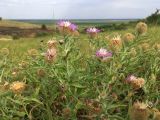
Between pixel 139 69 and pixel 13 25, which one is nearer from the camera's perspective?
pixel 139 69

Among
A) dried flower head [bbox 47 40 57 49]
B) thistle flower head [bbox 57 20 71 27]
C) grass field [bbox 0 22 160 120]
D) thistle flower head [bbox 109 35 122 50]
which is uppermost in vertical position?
thistle flower head [bbox 57 20 71 27]

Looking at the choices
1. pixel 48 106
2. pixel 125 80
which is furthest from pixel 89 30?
pixel 48 106

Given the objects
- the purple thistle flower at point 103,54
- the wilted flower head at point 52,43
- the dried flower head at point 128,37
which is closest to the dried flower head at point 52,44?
the wilted flower head at point 52,43

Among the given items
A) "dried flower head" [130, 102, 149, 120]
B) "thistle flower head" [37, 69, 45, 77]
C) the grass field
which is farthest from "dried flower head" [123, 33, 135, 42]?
"dried flower head" [130, 102, 149, 120]

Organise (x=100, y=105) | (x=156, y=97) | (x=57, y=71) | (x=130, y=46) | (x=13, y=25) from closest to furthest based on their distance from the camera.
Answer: (x=100, y=105)
(x=57, y=71)
(x=156, y=97)
(x=130, y=46)
(x=13, y=25)

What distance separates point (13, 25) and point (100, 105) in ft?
179

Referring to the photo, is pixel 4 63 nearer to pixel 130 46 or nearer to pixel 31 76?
pixel 31 76

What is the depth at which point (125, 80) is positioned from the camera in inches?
115

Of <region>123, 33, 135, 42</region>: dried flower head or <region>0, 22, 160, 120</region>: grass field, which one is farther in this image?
<region>123, 33, 135, 42</region>: dried flower head

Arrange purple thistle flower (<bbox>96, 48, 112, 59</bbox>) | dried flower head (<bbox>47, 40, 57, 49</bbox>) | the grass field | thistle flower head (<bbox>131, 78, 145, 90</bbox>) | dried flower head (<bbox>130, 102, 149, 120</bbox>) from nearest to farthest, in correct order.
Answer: dried flower head (<bbox>130, 102, 149, 120</bbox>) < the grass field < thistle flower head (<bbox>131, 78, 145, 90</bbox>) < purple thistle flower (<bbox>96, 48, 112, 59</bbox>) < dried flower head (<bbox>47, 40, 57, 49</bbox>)

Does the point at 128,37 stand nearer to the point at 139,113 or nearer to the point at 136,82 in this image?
the point at 136,82

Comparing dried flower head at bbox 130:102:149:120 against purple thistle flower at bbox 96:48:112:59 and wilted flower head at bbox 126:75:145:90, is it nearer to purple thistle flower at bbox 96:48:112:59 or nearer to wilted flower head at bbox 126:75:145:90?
wilted flower head at bbox 126:75:145:90

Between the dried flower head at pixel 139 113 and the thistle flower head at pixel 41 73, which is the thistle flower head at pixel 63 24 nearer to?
the thistle flower head at pixel 41 73

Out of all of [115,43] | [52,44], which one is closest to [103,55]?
[115,43]
